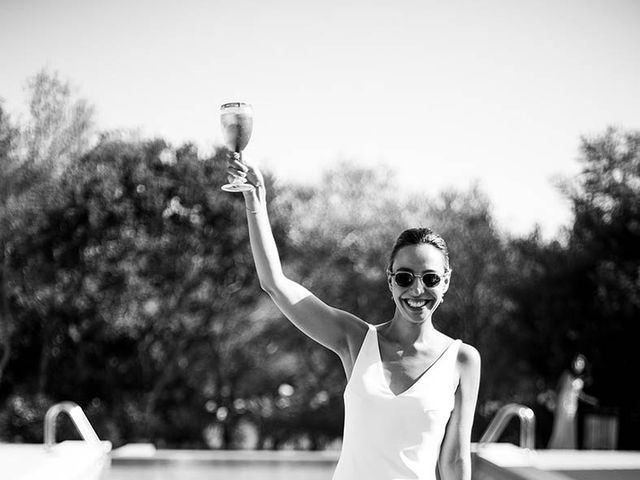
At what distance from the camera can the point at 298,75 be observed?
46.9 feet

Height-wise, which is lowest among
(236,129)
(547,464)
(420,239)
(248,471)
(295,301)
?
(248,471)

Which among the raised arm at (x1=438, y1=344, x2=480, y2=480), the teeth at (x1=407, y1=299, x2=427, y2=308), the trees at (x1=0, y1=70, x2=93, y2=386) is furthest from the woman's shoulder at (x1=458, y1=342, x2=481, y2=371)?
the trees at (x1=0, y1=70, x2=93, y2=386)

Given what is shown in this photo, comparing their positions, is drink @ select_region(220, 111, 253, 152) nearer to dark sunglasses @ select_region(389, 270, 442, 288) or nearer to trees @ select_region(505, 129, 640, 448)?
dark sunglasses @ select_region(389, 270, 442, 288)

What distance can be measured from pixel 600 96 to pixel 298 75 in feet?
15.8

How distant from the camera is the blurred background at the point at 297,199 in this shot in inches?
486

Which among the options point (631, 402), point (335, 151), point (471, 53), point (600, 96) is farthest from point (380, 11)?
point (631, 402)

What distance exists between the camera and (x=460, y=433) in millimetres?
1597

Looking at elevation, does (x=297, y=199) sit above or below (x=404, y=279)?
above

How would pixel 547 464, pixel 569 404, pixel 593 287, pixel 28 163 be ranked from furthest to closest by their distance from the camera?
1. pixel 28 163
2. pixel 593 287
3. pixel 569 404
4. pixel 547 464

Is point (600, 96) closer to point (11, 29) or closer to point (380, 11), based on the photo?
point (380, 11)

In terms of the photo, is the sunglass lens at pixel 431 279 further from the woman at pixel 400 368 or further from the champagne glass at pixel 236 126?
the champagne glass at pixel 236 126

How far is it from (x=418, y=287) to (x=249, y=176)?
391mm

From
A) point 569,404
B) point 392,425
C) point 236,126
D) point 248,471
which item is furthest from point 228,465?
point 392,425

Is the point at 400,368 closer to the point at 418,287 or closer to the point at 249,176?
the point at 418,287
